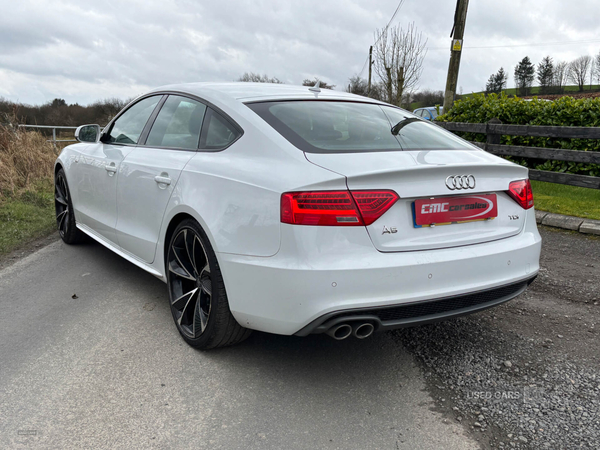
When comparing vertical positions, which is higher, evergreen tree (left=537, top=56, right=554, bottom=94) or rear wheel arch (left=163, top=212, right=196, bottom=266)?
evergreen tree (left=537, top=56, right=554, bottom=94)

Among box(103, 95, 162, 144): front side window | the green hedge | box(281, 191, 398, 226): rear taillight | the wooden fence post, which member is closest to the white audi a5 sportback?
box(281, 191, 398, 226): rear taillight

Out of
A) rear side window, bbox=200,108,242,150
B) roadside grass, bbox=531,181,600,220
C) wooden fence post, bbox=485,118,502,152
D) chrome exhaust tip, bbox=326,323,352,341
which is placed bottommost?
roadside grass, bbox=531,181,600,220

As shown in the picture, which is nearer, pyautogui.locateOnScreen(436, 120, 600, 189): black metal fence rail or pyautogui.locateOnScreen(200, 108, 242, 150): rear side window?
pyautogui.locateOnScreen(200, 108, 242, 150): rear side window

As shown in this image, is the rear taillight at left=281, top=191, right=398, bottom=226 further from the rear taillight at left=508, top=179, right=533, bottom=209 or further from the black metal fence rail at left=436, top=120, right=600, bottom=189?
the black metal fence rail at left=436, top=120, right=600, bottom=189

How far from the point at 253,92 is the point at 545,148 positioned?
20.0ft

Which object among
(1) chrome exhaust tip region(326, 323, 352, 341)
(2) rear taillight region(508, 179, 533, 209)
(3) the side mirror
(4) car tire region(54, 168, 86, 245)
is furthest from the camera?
(4) car tire region(54, 168, 86, 245)

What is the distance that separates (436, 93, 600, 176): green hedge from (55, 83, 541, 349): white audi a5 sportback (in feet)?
19.2

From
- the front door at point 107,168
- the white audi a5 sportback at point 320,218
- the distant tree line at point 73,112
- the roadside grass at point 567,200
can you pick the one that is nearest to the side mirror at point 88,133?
the front door at point 107,168

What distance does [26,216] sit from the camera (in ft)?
Answer: 23.6

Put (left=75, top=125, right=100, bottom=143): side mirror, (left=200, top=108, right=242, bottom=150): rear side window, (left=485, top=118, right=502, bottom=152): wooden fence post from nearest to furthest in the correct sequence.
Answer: (left=200, top=108, right=242, bottom=150): rear side window
(left=75, top=125, right=100, bottom=143): side mirror
(left=485, top=118, right=502, bottom=152): wooden fence post

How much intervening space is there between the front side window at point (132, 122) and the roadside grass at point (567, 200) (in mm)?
5215

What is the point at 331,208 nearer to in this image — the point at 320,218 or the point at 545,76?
the point at 320,218

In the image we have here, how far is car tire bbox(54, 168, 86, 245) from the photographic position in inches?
211

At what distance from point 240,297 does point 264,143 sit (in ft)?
2.62
